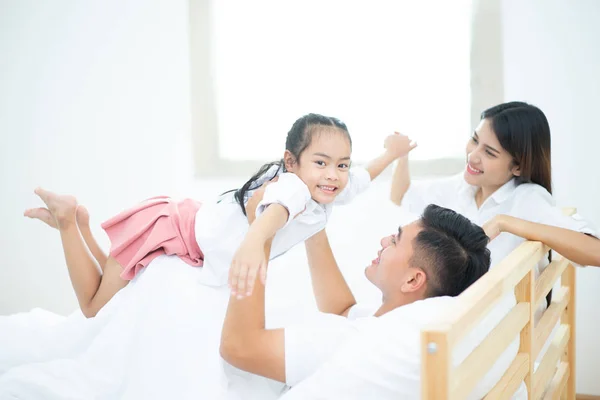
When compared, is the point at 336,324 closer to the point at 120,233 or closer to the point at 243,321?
the point at 243,321

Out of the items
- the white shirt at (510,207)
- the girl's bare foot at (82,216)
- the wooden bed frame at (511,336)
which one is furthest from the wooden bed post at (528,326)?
the girl's bare foot at (82,216)

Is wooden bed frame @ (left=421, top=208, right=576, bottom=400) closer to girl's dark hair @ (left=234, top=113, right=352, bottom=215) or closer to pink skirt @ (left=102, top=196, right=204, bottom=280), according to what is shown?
girl's dark hair @ (left=234, top=113, right=352, bottom=215)

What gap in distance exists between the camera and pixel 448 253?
55.7 inches

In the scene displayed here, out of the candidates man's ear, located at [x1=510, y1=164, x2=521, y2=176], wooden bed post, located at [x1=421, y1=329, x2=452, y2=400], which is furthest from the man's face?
man's ear, located at [x1=510, y1=164, x2=521, y2=176]

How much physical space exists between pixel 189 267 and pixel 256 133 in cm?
142

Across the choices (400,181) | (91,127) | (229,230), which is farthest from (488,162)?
(91,127)

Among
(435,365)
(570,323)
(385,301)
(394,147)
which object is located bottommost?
(570,323)

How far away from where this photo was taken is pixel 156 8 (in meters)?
3.16

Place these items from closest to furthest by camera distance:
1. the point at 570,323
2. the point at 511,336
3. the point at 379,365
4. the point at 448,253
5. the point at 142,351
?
the point at 379,365
the point at 511,336
the point at 448,253
the point at 142,351
the point at 570,323

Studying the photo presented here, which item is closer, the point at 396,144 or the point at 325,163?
the point at 325,163

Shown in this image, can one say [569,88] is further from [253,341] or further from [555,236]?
[253,341]

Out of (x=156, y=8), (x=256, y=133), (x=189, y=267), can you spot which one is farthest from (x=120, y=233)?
(x=156, y=8)

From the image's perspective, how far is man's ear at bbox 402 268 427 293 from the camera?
1406mm

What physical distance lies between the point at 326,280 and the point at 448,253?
540 millimetres
